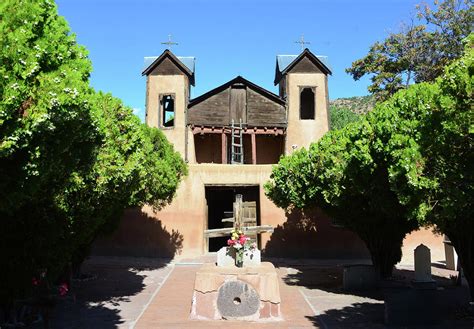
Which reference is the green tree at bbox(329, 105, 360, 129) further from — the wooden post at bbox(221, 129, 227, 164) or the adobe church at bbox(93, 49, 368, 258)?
the wooden post at bbox(221, 129, 227, 164)

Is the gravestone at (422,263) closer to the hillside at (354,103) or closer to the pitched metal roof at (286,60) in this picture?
the pitched metal roof at (286,60)

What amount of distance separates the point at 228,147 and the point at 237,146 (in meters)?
1.43

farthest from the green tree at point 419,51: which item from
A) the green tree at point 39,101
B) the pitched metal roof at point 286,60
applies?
the green tree at point 39,101

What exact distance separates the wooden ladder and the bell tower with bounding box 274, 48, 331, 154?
3.01 metres

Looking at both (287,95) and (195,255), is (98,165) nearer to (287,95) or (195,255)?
(195,255)

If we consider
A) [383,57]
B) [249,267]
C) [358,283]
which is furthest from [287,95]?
[249,267]

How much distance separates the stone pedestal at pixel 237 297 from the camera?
10688 millimetres

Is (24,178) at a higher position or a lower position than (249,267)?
higher

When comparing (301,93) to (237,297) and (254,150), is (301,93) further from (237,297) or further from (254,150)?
(237,297)

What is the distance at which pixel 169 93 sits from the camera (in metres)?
28.3

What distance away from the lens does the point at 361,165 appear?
10.1m

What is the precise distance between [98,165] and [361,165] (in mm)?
6087

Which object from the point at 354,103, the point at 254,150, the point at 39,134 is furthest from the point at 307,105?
the point at 354,103

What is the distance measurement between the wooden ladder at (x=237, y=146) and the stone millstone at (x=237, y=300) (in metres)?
16.8
